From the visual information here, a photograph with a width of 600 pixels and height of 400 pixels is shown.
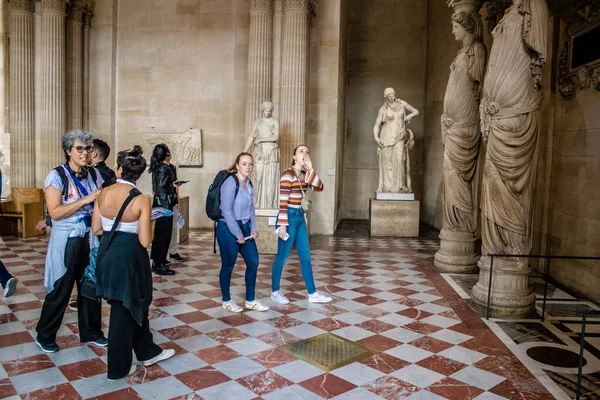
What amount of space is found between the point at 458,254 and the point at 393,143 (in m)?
4.78

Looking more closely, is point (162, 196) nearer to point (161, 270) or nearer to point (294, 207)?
point (161, 270)

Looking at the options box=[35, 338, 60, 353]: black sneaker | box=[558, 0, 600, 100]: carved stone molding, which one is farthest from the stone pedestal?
box=[35, 338, 60, 353]: black sneaker

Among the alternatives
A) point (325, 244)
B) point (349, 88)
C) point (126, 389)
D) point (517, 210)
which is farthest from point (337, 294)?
point (349, 88)

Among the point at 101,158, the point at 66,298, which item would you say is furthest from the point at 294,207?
the point at 66,298

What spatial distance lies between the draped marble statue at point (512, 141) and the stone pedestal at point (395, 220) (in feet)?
19.9

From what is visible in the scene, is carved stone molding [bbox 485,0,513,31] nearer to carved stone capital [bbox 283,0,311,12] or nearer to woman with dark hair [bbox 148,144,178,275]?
carved stone capital [bbox 283,0,311,12]

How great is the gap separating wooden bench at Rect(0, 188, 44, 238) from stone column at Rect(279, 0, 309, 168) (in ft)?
18.3

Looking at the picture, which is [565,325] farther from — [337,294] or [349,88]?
[349,88]

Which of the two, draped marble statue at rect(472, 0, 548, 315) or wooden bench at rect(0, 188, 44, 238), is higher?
draped marble statue at rect(472, 0, 548, 315)

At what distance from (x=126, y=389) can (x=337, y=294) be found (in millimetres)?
3442

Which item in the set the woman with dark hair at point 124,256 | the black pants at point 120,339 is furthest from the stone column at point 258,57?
the black pants at point 120,339

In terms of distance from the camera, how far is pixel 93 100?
42.5 ft

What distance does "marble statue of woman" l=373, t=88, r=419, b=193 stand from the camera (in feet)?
40.2

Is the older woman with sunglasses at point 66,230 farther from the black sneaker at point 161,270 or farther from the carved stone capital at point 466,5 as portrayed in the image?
the carved stone capital at point 466,5
